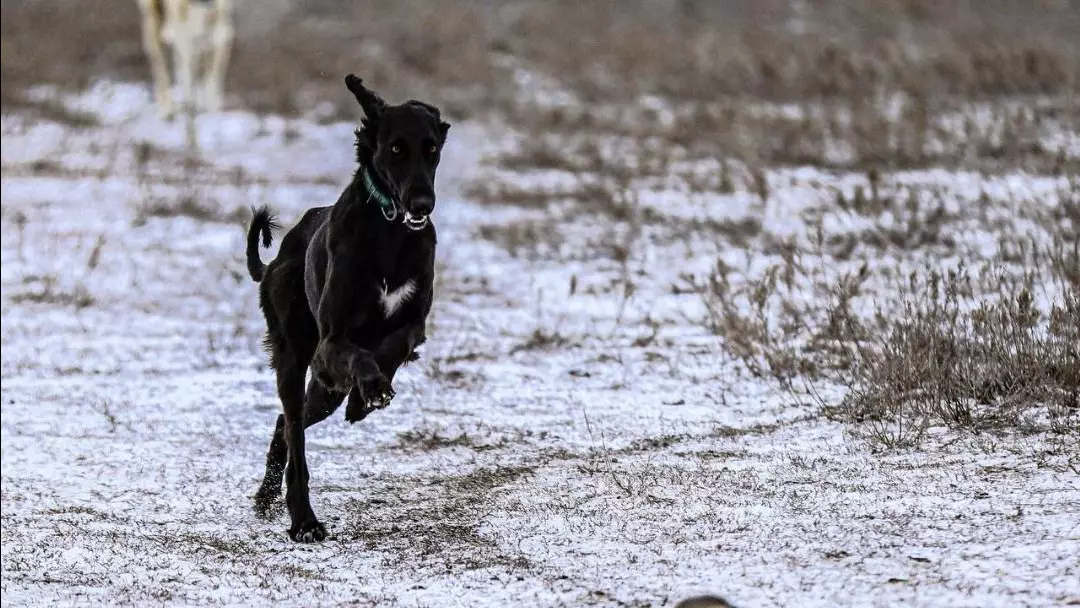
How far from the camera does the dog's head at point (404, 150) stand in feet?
14.5

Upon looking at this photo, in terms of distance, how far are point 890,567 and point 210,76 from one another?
1339cm

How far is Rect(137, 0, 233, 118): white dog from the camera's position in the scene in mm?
14922

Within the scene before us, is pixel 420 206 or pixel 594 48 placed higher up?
pixel 594 48

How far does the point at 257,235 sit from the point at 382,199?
1078mm

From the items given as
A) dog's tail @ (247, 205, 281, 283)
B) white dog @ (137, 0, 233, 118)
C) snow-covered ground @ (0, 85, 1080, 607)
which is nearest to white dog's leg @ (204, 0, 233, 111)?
white dog @ (137, 0, 233, 118)

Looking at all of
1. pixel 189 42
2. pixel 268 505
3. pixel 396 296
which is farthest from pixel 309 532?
pixel 189 42

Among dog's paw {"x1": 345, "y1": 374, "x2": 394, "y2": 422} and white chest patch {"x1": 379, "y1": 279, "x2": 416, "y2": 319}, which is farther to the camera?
white chest patch {"x1": 379, "y1": 279, "x2": 416, "y2": 319}

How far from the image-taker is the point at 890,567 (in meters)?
3.64

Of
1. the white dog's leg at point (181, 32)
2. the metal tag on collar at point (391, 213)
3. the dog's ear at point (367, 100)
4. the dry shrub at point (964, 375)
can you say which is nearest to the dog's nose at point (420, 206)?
the metal tag on collar at point (391, 213)

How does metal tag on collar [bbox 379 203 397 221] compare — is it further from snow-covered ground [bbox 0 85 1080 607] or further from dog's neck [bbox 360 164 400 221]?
snow-covered ground [bbox 0 85 1080 607]

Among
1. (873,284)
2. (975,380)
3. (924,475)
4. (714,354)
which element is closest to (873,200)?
(873,284)

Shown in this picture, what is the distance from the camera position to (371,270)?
452cm

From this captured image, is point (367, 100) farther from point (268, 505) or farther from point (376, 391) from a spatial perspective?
point (268, 505)

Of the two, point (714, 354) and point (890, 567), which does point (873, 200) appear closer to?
point (714, 354)
